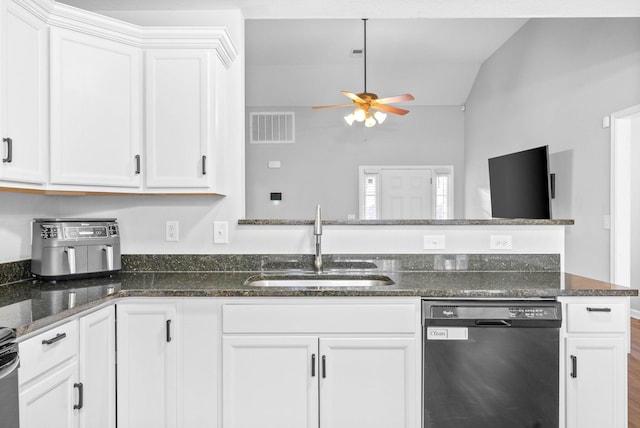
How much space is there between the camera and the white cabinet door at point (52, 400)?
1282mm

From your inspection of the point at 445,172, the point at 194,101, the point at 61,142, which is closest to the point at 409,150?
the point at 445,172

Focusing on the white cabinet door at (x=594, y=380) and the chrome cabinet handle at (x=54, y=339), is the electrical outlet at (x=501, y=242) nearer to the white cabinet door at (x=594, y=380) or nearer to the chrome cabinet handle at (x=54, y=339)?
the white cabinet door at (x=594, y=380)

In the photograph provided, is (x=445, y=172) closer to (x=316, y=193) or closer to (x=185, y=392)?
(x=316, y=193)

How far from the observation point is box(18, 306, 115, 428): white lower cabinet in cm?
130

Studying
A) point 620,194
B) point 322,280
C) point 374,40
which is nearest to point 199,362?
point 322,280

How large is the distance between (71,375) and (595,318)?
213 centimetres

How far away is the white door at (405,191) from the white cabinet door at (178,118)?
16.3ft

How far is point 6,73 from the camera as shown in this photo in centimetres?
→ 163

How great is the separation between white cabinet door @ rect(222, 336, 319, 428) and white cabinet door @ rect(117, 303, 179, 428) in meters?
0.25

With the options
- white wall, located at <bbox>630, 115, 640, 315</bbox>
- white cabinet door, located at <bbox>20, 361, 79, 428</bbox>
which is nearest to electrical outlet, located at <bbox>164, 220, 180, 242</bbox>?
white cabinet door, located at <bbox>20, 361, 79, 428</bbox>

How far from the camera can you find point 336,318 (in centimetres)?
177

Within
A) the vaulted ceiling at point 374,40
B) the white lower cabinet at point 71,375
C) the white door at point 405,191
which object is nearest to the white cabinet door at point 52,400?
the white lower cabinet at point 71,375

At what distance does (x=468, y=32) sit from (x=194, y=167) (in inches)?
170

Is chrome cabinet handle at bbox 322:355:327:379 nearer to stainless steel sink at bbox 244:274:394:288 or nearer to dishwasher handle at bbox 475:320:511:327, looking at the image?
stainless steel sink at bbox 244:274:394:288
